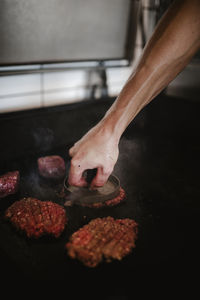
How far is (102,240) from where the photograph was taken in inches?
60.6

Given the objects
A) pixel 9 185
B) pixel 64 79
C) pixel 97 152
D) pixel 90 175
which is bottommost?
pixel 9 185

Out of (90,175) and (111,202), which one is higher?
(90,175)

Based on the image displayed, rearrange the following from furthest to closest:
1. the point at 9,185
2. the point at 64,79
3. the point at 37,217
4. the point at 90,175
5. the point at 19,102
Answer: the point at 64,79, the point at 19,102, the point at 9,185, the point at 90,175, the point at 37,217

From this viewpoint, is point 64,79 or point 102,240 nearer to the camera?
point 102,240

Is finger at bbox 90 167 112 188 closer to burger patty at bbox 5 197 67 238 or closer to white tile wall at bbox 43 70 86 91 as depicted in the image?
burger patty at bbox 5 197 67 238

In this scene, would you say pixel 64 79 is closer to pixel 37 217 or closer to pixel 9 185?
pixel 9 185

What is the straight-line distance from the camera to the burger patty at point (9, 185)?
1.89 metres

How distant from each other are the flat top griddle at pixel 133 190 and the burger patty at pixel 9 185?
2.1 inches

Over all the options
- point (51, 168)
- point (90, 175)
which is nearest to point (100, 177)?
point (90, 175)

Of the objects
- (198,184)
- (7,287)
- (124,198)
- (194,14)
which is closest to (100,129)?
(124,198)

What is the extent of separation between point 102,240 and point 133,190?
2.19 ft

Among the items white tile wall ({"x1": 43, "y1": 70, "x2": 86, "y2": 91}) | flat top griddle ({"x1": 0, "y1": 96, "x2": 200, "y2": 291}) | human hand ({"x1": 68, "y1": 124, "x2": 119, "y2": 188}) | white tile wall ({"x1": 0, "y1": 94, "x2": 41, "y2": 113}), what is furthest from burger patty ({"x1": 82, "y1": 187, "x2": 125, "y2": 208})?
white tile wall ({"x1": 43, "y1": 70, "x2": 86, "y2": 91})

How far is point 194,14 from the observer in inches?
51.1

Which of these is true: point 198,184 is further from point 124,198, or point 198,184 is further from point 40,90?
point 40,90
